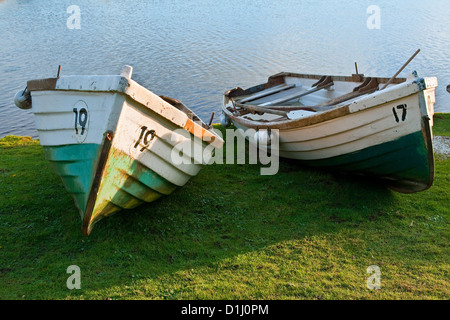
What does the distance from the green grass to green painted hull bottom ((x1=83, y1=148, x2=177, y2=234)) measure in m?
Answer: 0.33

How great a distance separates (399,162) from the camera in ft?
17.5

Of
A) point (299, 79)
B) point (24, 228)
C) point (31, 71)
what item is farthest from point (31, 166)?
point (31, 71)

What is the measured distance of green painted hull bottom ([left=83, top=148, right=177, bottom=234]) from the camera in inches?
175

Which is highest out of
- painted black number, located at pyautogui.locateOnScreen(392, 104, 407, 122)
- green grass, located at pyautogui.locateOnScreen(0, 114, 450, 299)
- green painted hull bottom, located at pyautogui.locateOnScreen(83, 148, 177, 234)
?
painted black number, located at pyautogui.locateOnScreen(392, 104, 407, 122)

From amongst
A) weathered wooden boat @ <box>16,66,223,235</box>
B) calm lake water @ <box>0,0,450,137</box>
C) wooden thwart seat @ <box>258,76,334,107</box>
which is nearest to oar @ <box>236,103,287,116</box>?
wooden thwart seat @ <box>258,76,334,107</box>

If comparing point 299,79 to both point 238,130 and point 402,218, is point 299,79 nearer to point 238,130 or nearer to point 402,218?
point 238,130

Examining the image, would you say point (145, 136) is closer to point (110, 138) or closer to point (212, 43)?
point (110, 138)

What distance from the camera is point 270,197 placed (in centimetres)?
584

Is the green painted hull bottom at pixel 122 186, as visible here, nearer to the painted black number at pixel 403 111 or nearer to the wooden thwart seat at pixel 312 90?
the painted black number at pixel 403 111

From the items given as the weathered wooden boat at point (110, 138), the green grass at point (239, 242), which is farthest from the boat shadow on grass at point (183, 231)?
the weathered wooden boat at point (110, 138)

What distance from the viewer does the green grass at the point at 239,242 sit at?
13.1 ft

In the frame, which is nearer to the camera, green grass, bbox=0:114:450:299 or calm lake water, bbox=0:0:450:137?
green grass, bbox=0:114:450:299

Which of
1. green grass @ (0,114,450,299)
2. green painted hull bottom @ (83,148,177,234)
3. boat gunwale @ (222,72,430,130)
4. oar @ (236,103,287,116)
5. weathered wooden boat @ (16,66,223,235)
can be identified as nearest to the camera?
green grass @ (0,114,450,299)

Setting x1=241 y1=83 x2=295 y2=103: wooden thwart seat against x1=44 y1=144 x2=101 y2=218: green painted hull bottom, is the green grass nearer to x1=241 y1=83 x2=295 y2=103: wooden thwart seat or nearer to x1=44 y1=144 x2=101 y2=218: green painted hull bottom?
x1=44 y1=144 x2=101 y2=218: green painted hull bottom
